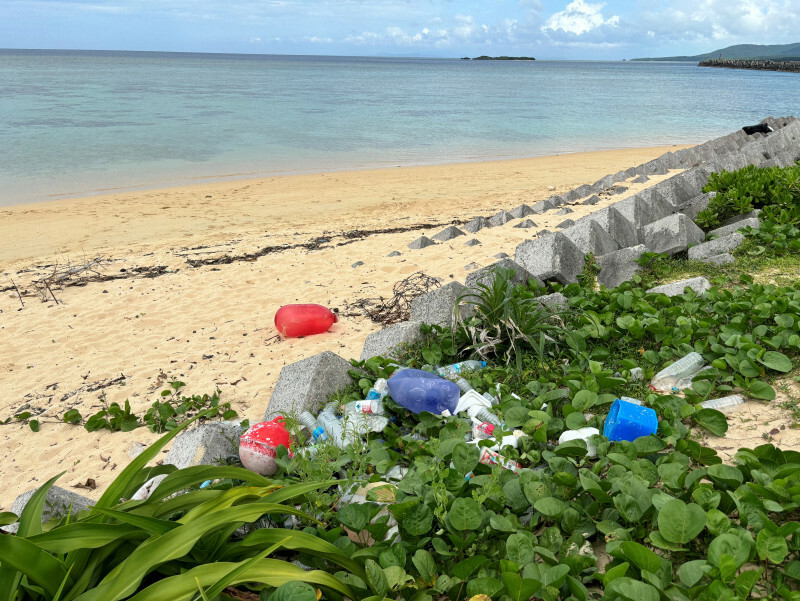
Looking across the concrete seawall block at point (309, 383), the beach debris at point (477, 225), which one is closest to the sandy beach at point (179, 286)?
the concrete seawall block at point (309, 383)

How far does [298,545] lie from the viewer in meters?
1.71

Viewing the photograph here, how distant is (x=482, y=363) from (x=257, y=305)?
9.45 feet

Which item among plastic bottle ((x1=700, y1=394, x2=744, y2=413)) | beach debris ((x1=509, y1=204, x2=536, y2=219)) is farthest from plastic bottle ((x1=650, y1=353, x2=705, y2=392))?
beach debris ((x1=509, y1=204, x2=536, y2=219))

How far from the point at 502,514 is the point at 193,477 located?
1.12 meters

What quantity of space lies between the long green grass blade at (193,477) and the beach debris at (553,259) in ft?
9.15

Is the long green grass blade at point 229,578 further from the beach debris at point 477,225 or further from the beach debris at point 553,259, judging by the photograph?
the beach debris at point 477,225

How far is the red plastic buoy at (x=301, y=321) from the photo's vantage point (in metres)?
4.50

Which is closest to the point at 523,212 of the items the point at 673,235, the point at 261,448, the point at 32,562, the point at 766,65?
the point at 673,235

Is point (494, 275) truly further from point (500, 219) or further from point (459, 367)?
point (500, 219)

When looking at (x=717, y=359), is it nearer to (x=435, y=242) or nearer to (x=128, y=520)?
(x=128, y=520)

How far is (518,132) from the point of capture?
23.7 m

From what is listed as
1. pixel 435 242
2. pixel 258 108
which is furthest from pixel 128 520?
pixel 258 108

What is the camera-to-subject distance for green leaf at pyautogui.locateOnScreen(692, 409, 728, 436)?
7.86ft

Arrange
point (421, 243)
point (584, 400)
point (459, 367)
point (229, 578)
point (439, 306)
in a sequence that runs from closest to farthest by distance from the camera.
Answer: point (229, 578)
point (584, 400)
point (459, 367)
point (439, 306)
point (421, 243)
